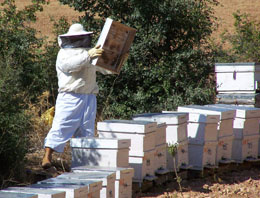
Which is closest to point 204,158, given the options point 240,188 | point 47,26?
point 240,188

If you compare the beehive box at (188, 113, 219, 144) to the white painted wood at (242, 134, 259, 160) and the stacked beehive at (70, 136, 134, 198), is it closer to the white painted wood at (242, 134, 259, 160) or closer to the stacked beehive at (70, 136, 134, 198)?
the white painted wood at (242, 134, 259, 160)

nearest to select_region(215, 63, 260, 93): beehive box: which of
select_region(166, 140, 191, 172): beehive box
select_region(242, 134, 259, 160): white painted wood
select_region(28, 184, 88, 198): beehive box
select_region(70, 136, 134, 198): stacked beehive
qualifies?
select_region(242, 134, 259, 160): white painted wood

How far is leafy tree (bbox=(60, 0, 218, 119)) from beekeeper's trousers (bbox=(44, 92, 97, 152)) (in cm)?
345

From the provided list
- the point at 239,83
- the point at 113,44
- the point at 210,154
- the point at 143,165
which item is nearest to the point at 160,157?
the point at 143,165

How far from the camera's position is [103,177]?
5098 millimetres

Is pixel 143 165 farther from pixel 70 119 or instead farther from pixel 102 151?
pixel 70 119

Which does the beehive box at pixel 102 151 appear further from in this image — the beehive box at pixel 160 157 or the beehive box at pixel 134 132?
the beehive box at pixel 160 157

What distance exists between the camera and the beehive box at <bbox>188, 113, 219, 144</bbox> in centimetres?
721

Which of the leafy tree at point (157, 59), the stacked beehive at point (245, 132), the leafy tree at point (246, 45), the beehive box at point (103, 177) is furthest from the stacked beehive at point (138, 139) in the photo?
the leafy tree at point (246, 45)

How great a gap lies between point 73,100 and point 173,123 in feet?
4.45

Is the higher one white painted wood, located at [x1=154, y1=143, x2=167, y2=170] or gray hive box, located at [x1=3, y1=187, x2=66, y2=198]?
white painted wood, located at [x1=154, y1=143, x2=167, y2=170]

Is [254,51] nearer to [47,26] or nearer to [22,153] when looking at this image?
[22,153]

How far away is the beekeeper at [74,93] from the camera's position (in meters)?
6.46

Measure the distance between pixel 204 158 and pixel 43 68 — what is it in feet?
14.7
